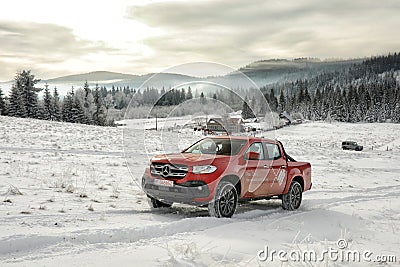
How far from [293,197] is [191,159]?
3759mm

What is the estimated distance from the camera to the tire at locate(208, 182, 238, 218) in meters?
8.16

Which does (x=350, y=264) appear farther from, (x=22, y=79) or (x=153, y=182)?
(x=22, y=79)

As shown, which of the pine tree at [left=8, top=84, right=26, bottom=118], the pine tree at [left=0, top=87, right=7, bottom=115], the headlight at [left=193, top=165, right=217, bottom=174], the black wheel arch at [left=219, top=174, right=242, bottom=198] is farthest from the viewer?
the pine tree at [left=8, top=84, right=26, bottom=118]

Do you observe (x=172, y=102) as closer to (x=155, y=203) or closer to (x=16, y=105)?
(x=155, y=203)

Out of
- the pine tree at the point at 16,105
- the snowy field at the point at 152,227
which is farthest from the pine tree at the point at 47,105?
the snowy field at the point at 152,227

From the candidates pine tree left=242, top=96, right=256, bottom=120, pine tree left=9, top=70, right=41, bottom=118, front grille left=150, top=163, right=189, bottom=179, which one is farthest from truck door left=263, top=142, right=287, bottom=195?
pine tree left=9, top=70, right=41, bottom=118

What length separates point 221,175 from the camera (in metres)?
8.22

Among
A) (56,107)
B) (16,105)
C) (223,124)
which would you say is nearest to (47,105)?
(56,107)

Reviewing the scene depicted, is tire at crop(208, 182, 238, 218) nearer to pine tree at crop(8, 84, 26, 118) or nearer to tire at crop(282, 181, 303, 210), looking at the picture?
tire at crop(282, 181, 303, 210)

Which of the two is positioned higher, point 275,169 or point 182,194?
point 275,169

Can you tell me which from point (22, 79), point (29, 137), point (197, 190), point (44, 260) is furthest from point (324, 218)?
point (22, 79)

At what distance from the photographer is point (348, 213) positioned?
10.2m

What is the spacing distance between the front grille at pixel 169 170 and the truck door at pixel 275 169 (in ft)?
8.46

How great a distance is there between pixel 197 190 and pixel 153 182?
3.91 ft
